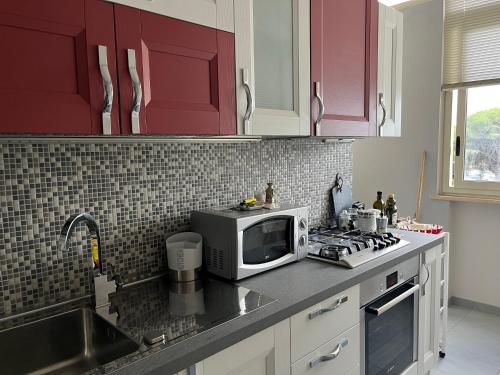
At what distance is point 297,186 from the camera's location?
2.16 meters

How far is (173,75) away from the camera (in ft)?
3.80

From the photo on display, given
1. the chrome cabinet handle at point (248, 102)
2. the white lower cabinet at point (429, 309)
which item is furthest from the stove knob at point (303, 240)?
the white lower cabinet at point (429, 309)

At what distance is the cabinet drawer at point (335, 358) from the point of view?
4.39ft

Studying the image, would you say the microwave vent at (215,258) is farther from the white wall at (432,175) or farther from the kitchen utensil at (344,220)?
the white wall at (432,175)

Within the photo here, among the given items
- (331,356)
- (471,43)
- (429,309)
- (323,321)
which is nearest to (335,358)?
(331,356)

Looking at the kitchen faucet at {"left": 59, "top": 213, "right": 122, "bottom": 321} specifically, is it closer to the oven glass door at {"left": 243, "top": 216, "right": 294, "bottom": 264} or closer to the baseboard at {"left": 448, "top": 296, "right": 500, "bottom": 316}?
the oven glass door at {"left": 243, "top": 216, "right": 294, "bottom": 264}

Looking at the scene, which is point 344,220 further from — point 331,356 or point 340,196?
point 331,356

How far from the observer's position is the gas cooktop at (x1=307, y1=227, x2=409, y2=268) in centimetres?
164

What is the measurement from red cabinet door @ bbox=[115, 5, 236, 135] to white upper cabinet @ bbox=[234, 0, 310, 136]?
6 cm

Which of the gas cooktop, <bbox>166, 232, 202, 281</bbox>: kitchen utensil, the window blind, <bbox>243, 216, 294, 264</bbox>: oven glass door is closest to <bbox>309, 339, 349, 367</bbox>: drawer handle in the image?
the gas cooktop

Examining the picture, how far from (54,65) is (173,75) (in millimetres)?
338

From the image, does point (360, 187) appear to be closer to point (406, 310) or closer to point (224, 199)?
point (406, 310)

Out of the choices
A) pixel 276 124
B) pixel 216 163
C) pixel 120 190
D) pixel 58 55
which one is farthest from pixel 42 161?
pixel 276 124

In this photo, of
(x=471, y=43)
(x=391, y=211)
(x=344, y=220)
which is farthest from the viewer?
(x=471, y=43)
